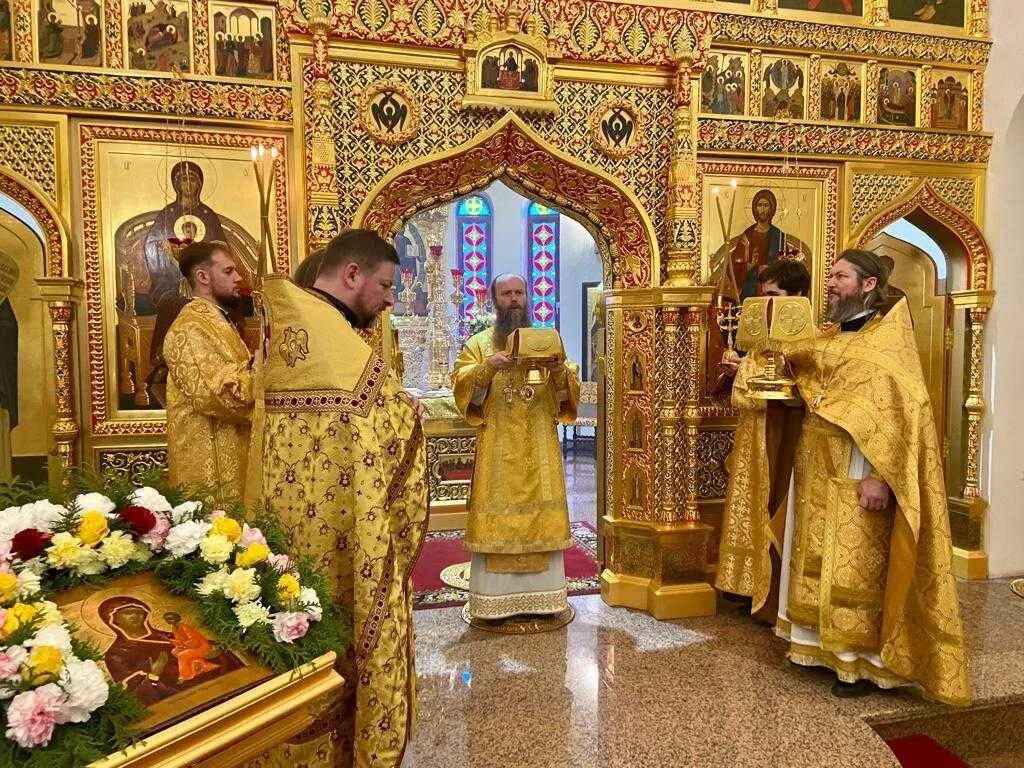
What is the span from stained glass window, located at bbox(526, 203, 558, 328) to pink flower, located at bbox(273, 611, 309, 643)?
1101cm

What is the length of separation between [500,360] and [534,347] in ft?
0.81

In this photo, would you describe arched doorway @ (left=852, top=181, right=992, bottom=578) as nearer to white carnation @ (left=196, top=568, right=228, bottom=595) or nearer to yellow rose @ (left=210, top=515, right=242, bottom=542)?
yellow rose @ (left=210, top=515, right=242, bottom=542)

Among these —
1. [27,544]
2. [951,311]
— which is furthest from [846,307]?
[27,544]

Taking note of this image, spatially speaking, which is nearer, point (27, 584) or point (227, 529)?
point (27, 584)

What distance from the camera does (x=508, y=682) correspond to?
14.2 feet

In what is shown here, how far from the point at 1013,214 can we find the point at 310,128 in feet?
18.0

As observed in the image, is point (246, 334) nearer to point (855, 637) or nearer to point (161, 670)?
point (161, 670)

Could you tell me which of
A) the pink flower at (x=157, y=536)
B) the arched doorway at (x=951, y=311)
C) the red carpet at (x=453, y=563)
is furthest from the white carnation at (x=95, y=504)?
the arched doorway at (x=951, y=311)

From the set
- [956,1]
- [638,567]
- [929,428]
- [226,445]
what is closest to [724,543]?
[638,567]

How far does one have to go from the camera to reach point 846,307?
169 inches

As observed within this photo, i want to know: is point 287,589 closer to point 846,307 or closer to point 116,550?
point 116,550

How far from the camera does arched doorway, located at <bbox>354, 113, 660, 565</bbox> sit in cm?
504

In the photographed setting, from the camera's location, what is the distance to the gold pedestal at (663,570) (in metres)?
5.37

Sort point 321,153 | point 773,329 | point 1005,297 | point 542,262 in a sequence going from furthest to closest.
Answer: point 542,262 → point 1005,297 → point 321,153 → point 773,329
